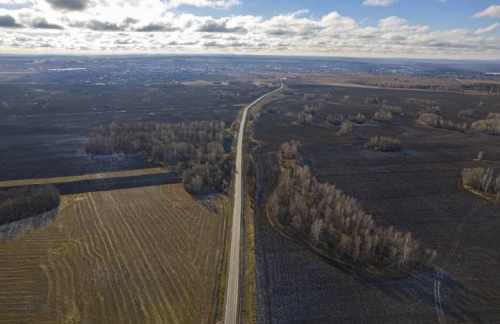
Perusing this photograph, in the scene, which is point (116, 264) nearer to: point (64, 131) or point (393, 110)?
point (64, 131)

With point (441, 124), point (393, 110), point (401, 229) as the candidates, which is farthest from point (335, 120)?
point (401, 229)

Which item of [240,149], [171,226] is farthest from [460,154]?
[171,226]

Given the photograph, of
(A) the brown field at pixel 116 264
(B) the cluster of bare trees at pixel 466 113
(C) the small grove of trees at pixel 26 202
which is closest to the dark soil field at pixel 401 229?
(A) the brown field at pixel 116 264

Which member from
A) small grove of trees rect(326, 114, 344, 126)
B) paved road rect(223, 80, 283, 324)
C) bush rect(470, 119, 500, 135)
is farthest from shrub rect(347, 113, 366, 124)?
paved road rect(223, 80, 283, 324)

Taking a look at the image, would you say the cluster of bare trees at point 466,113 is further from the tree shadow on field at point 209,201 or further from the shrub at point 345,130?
the tree shadow on field at point 209,201

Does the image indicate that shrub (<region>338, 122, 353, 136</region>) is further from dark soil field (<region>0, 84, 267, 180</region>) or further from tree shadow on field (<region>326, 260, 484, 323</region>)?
tree shadow on field (<region>326, 260, 484, 323</region>)

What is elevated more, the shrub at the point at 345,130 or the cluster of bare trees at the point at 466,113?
the cluster of bare trees at the point at 466,113
